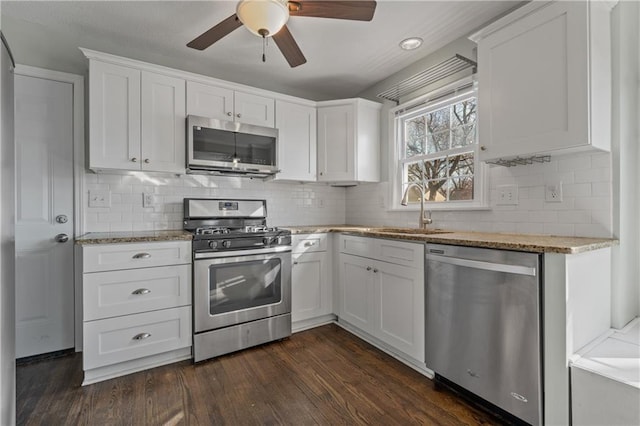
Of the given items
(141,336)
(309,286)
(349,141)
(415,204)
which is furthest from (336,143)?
(141,336)

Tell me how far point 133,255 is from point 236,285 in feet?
2.48

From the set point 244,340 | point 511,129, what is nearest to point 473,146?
point 511,129

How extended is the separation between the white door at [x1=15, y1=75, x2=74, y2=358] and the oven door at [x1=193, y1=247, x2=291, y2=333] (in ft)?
3.71

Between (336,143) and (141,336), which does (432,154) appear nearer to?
(336,143)

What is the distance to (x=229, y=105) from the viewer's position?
107 inches

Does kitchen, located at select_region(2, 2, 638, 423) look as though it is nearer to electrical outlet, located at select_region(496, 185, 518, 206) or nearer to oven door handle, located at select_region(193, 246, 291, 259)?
electrical outlet, located at select_region(496, 185, 518, 206)

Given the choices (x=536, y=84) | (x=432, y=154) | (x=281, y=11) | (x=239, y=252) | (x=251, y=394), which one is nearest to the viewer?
(x=281, y=11)

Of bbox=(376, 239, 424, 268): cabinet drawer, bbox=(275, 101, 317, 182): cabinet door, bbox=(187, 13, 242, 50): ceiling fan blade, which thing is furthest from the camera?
bbox=(275, 101, 317, 182): cabinet door

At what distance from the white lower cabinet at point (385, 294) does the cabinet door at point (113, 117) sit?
192 cm

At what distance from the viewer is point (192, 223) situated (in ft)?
8.97

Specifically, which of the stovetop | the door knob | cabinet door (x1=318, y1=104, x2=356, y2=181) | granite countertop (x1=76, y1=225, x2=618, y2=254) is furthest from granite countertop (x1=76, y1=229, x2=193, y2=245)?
cabinet door (x1=318, y1=104, x2=356, y2=181)

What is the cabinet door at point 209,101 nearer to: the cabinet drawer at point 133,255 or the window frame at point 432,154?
the cabinet drawer at point 133,255

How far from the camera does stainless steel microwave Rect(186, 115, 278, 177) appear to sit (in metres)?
2.49

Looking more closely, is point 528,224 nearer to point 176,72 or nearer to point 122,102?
point 176,72
